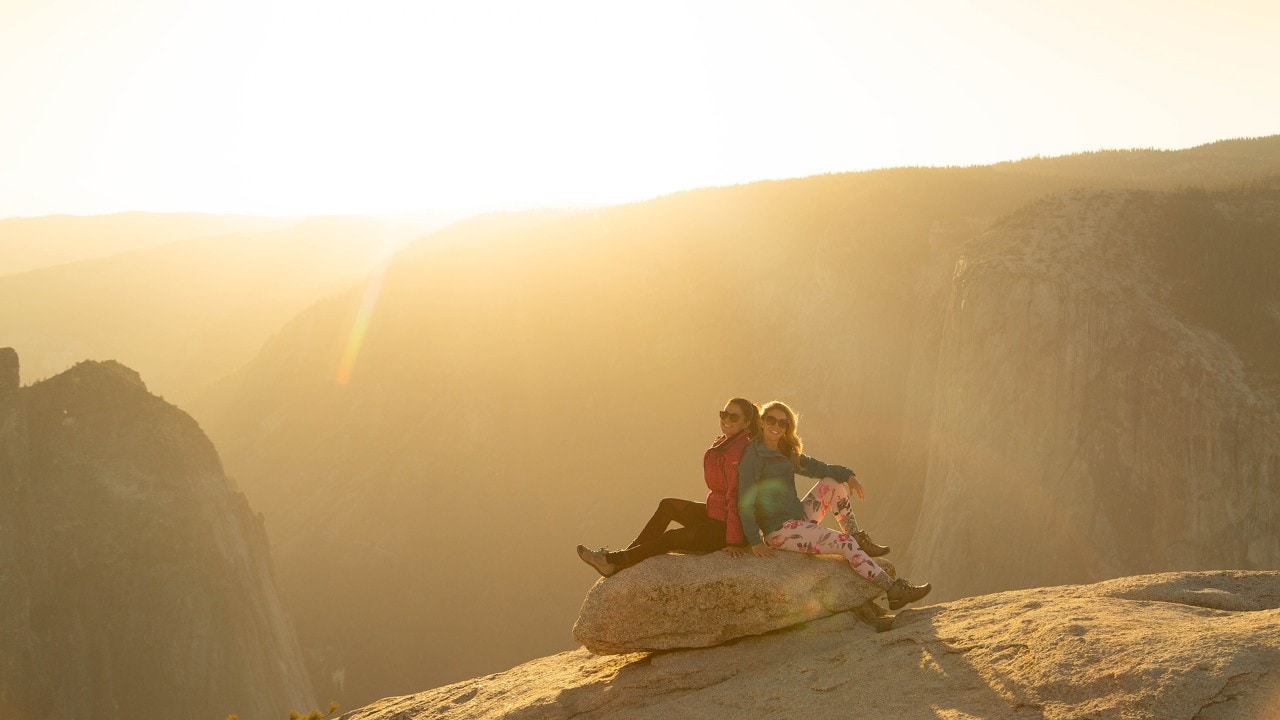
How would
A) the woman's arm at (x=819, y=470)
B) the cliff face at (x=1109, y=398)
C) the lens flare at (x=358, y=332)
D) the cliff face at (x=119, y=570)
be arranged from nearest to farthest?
the woman's arm at (x=819, y=470) → the cliff face at (x=1109, y=398) → the cliff face at (x=119, y=570) → the lens flare at (x=358, y=332)

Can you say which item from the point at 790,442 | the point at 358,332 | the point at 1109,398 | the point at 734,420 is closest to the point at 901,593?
the point at 790,442

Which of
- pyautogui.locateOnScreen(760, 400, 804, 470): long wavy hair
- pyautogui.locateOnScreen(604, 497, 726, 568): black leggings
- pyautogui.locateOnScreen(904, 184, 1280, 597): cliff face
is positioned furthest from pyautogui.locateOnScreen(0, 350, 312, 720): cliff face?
pyautogui.locateOnScreen(760, 400, 804, 470): long wavy hair

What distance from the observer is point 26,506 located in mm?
25531

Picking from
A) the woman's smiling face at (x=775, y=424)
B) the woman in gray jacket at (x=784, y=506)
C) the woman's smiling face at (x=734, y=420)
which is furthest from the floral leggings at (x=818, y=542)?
the woman's smiling face at (x=734, y=420)

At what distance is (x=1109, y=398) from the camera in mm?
24938

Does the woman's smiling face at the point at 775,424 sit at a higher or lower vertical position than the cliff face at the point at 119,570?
higher

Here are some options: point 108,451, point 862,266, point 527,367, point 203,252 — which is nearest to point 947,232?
point 862,266

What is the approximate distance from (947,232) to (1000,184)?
270 inches

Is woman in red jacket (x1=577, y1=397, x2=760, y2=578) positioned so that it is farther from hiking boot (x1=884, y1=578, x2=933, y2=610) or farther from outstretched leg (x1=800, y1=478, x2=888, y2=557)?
hiking boot (x1=884, y1=578, x2=933, y2=610)

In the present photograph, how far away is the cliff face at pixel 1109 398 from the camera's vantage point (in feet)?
73.3

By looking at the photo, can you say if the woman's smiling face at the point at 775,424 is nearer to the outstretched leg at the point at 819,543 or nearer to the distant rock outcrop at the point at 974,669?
the outstretched leg at the point at 819,543

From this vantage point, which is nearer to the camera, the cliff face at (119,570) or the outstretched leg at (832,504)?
the outstretched leg at (832,504)

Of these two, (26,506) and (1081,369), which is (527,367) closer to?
(26,506)

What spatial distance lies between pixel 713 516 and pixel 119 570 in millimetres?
23709
